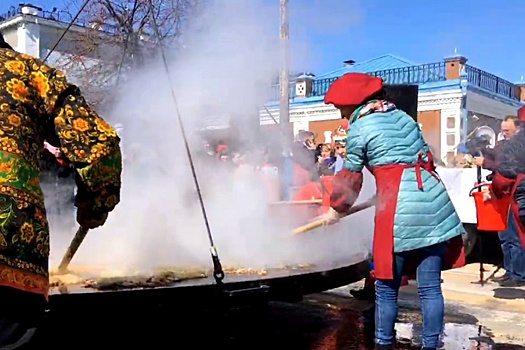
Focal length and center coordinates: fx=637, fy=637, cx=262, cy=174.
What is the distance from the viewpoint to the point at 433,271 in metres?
3.29

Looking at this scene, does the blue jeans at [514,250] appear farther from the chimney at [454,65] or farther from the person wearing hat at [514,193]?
the chimney at [454,65]

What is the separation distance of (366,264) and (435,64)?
46.7 ft

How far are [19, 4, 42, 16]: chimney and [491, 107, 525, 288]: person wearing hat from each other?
15.4 m

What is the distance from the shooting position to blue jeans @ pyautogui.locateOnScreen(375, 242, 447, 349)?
3285mm

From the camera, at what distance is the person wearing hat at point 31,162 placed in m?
1.81

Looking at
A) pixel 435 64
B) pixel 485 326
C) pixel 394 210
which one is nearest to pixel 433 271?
pixel 394 210

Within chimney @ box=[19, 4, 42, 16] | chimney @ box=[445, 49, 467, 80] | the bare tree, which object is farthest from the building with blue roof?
chimney @ box=[19, 4, 42, 16]

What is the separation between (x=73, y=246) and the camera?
2938 mm

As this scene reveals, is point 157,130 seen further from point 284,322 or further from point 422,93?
point 422,93

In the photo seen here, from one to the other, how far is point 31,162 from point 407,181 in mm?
1943

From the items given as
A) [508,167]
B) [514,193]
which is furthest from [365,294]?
[508,167]

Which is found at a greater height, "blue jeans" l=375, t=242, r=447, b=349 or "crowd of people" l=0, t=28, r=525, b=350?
"crowd of people" l=0, t=28, r=525, b=350

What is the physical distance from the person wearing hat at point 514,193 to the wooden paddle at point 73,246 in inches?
140

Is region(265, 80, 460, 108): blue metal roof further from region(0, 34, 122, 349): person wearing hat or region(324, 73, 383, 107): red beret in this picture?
region(0, 34, 122, 349): person wearing hat
